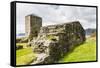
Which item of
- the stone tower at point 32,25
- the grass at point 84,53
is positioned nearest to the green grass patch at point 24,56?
the stone tower at point 32,25

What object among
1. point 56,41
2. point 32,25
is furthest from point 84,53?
point 32,25

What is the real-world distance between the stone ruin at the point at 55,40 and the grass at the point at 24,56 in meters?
0.04

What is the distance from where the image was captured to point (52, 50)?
2.46m

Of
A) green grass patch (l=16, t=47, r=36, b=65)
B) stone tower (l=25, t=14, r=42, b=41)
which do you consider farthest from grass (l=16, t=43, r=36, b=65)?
stone tower (l=25, t=14, r=42, b=41)

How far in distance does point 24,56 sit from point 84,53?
2.24 feet

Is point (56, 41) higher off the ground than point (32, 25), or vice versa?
point (32, 25)

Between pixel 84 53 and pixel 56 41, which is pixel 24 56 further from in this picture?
pixel 84 53

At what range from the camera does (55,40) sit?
8.12 feet

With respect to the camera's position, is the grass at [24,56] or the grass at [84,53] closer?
the grass at [24,56]

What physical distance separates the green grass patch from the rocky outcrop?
0.05 meters

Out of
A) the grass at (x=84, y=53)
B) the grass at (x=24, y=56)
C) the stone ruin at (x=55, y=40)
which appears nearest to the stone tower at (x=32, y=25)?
the stone ruin at (x=55, y=40)

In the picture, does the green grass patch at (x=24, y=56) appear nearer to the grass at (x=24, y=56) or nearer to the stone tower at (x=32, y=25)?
the grass at (x=24, y=56)

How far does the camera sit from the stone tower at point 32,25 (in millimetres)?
2352

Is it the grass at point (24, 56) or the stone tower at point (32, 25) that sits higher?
the stone tower at point (32, 25)
